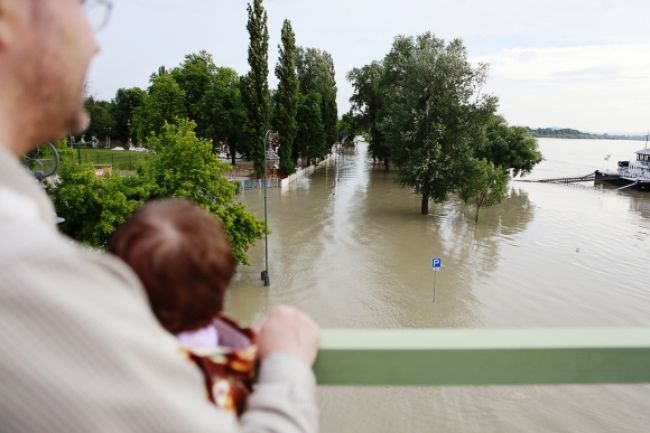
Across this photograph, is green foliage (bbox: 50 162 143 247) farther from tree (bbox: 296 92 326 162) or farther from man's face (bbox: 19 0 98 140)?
tree (bbox: 296 92 326 162)

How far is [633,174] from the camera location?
181 ft

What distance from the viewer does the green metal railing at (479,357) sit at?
1194 millimetres

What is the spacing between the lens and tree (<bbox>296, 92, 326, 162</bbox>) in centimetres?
4975

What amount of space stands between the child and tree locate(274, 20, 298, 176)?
1671 inches

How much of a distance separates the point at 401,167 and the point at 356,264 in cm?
1101

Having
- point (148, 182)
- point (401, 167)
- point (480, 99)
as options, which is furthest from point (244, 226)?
point (480, 99)

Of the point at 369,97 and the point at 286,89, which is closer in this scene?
the point at 286,89

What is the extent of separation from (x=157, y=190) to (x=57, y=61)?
16807 mm

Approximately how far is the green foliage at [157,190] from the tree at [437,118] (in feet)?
49.5

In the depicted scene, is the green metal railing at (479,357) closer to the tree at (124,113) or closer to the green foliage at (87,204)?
the green foliage at (87,204)

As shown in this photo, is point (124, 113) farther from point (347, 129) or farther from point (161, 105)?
point (347, 129)

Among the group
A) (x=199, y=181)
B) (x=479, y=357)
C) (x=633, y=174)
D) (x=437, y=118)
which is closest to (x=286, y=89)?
(x=437, y=118)

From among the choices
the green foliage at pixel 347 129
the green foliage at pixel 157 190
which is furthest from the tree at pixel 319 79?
the green foliage at pixel 157 190

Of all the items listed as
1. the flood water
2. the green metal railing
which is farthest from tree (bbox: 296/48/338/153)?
the green metal railing
